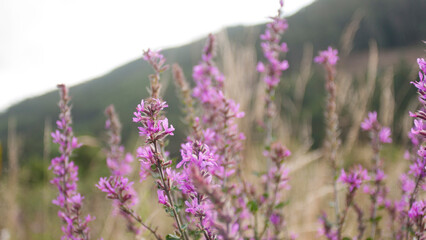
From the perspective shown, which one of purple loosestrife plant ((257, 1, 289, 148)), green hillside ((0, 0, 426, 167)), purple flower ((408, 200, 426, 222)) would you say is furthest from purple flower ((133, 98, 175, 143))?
green hillside ((0, 0, 426, 167))

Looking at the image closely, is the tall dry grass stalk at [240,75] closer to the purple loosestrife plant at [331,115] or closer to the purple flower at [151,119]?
the purple loosestrife plant at [331,115]

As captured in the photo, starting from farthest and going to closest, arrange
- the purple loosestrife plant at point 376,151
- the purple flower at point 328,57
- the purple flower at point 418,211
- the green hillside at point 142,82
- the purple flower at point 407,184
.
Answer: the green hillside at point 142,82 → the purple flower at point 328,57 → the purple loosestrife plant at point 376,151 → the purple flower at point 407,184 → the purple flower at point 418,211

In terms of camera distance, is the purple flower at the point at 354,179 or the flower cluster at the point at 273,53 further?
the flower cluster at the point at 273,53

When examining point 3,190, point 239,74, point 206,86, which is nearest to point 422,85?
point 206,86

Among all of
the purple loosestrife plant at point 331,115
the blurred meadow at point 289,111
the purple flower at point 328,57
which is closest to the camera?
the purple loosestrife plant at point 331,115

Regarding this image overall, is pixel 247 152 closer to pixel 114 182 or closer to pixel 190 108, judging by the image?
pixel 190 108

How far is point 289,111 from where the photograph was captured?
17516 mm

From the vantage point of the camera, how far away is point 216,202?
0.67 metres

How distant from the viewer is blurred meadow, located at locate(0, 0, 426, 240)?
355 cm

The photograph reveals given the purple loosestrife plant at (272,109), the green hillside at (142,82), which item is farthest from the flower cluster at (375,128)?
the green hillside at (142,82)

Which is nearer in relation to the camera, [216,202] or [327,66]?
[216,202]

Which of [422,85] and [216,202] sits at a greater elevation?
[422,85]

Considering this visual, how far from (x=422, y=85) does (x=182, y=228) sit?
2.92 feet

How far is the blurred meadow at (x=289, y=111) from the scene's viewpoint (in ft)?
11.7
